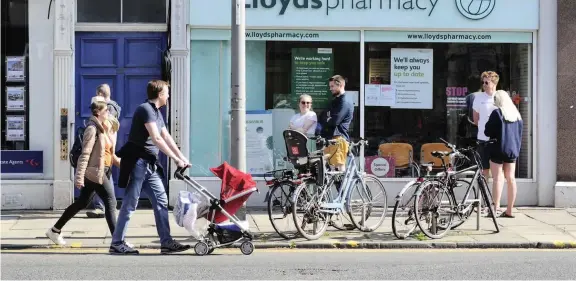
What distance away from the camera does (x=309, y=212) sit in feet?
28.7

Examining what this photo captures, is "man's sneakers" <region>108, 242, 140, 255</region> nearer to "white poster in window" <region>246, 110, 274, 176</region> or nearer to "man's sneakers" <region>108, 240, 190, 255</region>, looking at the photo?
"man's sneakers" <region>108, 240, 190, 255</region>

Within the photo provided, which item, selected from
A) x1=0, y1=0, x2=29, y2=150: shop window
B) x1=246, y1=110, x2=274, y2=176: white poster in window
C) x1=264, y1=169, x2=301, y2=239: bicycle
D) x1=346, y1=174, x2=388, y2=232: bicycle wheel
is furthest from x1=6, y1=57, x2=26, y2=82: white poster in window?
x1=346, y1=174, x2=388, y2=232: bicycle wheel

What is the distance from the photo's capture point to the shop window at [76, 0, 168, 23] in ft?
38.3

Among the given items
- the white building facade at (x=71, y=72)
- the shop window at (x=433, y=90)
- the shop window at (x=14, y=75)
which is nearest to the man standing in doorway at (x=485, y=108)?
the shop window at (x=433, y=90)

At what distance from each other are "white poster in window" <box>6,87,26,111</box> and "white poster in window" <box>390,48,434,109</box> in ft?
18.8

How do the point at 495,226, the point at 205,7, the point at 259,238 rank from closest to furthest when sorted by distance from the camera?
A: the point at 259,238 → the point at 495,226 → the point at 205,7

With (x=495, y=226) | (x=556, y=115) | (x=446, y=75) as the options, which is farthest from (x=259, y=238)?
(x=556, y=115)

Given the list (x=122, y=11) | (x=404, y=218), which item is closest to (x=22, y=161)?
(x=122, y=11)

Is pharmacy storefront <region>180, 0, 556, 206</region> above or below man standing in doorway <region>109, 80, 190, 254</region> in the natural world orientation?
above

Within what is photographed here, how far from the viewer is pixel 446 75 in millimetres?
12047

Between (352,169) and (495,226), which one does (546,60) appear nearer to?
(495,226)

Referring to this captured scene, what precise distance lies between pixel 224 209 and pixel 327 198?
154 cm

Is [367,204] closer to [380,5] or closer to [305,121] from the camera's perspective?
[305,121]

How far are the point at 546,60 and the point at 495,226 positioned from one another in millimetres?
3517
